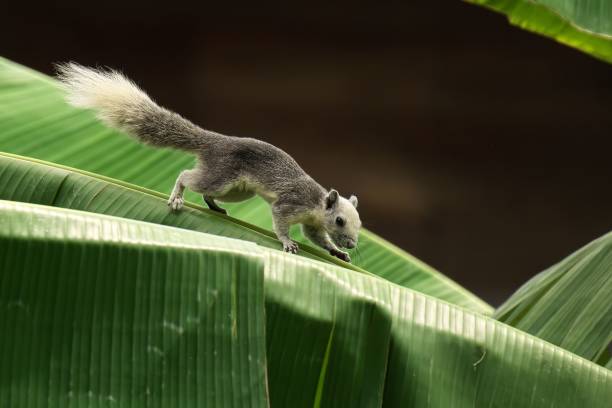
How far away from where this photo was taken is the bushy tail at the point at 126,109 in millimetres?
2127

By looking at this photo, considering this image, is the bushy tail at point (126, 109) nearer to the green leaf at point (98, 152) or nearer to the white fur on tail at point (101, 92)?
the white fur on tail at point (101, 92)

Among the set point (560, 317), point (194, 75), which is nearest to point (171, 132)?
point (560, 317)

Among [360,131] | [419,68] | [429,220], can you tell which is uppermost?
[419,68]

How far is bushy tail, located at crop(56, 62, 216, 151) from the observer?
2127 mm

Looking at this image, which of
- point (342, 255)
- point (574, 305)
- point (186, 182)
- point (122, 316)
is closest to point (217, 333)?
point (122, 316)

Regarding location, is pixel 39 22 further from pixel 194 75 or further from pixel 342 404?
pixel 342 404

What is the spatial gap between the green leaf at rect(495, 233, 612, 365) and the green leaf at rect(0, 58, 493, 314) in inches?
13.0

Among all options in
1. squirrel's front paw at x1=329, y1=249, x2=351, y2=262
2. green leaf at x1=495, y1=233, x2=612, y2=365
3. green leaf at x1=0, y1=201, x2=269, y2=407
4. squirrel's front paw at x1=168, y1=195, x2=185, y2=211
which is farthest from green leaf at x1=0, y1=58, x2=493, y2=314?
green leaf at x1=0, y1=201, x2=269, y2=407

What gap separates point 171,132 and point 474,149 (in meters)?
2.89

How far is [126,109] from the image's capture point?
7.28 ft

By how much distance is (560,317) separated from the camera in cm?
184

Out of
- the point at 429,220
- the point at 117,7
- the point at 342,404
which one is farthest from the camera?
the point at 429,220

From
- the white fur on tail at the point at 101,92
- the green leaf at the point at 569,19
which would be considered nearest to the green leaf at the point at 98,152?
the white fur on tail at the point at 101,92

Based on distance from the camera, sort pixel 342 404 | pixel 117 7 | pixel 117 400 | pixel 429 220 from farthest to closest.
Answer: pixel 429 220
pixel 117 7
pixel 342 404
pixel 117 400
